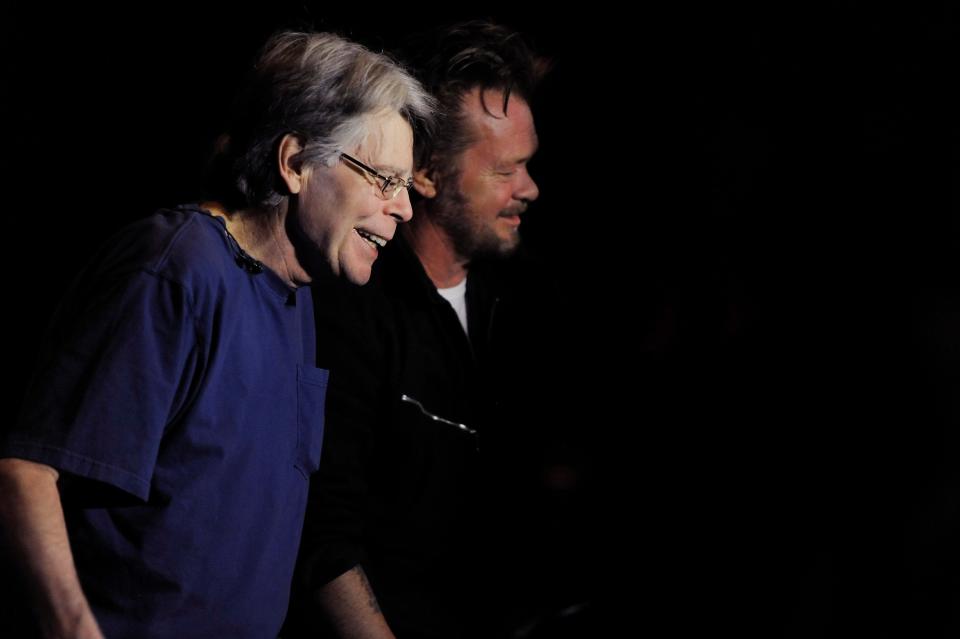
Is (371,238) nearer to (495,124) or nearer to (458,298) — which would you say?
(458,298)

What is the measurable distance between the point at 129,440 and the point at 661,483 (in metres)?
1.59

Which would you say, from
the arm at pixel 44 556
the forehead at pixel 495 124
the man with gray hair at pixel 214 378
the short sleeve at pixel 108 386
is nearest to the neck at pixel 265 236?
the man with gray hair at pixel 214 378

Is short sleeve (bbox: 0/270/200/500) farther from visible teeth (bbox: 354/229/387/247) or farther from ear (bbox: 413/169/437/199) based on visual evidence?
ear (bbox: 413/169/437/199)

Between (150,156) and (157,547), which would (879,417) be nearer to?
(157,547)

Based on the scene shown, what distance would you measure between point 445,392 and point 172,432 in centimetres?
89

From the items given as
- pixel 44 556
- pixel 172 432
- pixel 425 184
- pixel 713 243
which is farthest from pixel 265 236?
pixel 713 243

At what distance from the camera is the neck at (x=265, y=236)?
1801 mm

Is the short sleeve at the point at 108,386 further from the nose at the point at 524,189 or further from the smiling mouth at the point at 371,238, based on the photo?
the nose at the point at 524,189

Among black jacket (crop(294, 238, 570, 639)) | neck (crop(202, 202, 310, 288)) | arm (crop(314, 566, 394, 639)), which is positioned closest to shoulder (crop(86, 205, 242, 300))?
neck (crop(202, 202, 310, 288))

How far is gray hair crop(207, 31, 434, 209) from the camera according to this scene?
1.81m

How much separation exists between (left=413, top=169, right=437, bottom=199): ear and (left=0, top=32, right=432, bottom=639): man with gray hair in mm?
502

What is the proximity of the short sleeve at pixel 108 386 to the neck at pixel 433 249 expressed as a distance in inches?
42.6

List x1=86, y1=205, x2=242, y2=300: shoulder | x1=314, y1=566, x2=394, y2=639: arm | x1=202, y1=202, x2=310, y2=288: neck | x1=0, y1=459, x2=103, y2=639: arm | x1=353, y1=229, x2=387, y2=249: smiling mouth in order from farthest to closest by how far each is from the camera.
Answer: x1=314, y1=566, x2=394, y2=639: arm, x1=353, y1=229, x2=387, y2=249: smiling mouth, x1=202, y1=202, x2=310, y2=288: neck, x1=86, y1=205, x2=242, y2=300: shoulder, x1=0, y1=459, x2=103, y2=639: arm

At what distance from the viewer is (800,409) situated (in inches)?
87.2
